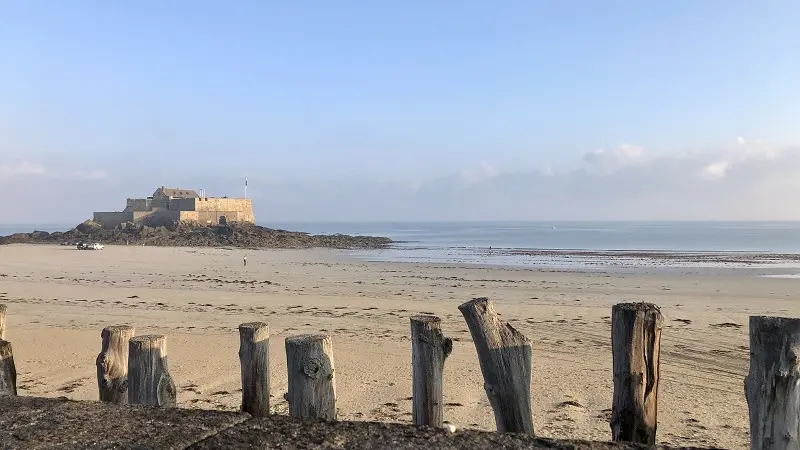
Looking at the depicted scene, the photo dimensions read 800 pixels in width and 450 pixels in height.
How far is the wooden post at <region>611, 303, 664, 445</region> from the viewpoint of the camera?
11.0ft

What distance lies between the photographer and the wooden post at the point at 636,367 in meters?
3.36

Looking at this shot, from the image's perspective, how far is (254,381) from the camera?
3.86 meters

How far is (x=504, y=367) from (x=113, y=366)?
2.70m

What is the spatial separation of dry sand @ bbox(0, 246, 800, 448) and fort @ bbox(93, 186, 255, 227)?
3829cm

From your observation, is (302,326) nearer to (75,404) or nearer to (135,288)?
(75,404)

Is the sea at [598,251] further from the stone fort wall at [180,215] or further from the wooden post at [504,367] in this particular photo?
the wooden post at [504,367]

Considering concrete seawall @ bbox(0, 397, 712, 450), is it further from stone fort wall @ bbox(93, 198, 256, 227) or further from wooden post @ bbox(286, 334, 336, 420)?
stone fort wall @ bbox(93, 198, 256, 227)

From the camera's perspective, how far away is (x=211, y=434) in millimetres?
3209

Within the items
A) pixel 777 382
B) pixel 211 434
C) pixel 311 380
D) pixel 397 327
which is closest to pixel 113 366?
pixel 211 434

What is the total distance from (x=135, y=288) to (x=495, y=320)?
58.5 feet

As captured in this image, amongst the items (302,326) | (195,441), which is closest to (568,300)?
(302,326)

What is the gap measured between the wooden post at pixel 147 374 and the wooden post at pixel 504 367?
2089 millimetres

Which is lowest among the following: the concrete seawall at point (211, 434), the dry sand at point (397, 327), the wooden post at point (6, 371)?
the dry sand at point (397, 327)

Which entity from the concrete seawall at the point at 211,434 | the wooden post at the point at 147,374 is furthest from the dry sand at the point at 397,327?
the concrete seawall at the point at 211,434
